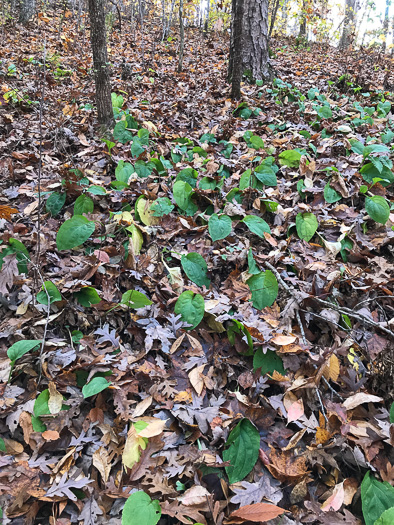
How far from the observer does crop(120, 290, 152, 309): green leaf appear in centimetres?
210

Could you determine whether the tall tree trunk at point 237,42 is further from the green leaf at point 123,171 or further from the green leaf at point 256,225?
the green leaf at point 256,225

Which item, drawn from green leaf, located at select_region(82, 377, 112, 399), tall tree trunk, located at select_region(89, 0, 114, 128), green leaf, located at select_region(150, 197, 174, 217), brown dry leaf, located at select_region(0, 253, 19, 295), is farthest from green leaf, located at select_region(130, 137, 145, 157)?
green leaf, located at select_region(82, 377, 112, 399)

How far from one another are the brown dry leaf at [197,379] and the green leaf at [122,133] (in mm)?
3028

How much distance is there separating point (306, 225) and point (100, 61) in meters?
3.01

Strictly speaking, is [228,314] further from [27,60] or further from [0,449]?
[27,60]

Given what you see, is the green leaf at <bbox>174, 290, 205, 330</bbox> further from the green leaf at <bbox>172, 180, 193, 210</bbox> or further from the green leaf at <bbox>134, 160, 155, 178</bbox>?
the green leaf at <bbox>134, 160, 155, 178</bbox>

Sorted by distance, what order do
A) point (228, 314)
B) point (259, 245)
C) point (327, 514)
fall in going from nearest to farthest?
point (327, 514)
point (228, 314)
point (259, 245)

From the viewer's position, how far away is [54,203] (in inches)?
116

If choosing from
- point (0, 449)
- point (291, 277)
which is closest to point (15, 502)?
point (0, 449)

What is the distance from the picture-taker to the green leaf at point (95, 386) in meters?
1.68

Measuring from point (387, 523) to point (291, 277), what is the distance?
1.52 meters

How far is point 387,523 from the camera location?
1.24 meters

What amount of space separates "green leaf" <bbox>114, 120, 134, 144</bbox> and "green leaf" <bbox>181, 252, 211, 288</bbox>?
220cm

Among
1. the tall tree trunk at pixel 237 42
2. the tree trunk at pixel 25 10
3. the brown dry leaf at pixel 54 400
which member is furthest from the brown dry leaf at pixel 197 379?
the tree trunk at pixel 25 10
